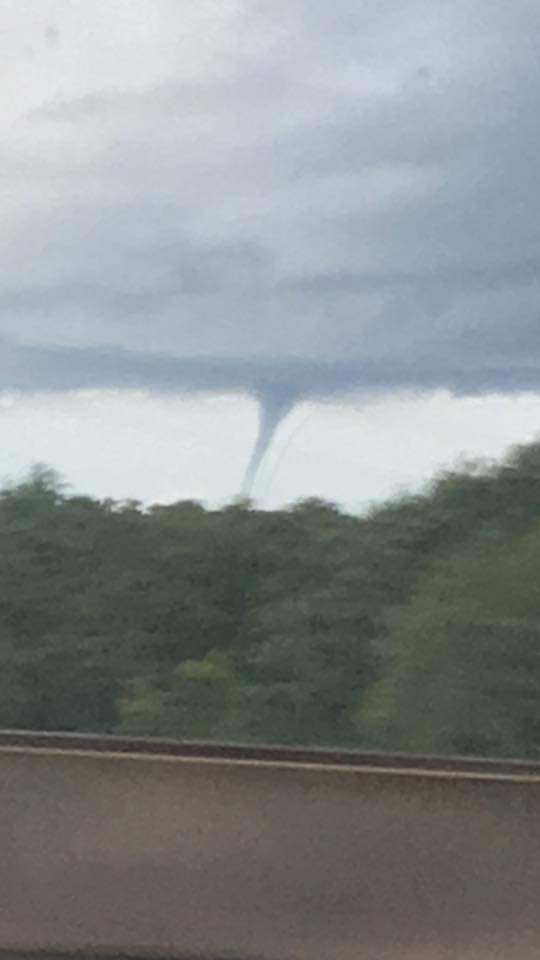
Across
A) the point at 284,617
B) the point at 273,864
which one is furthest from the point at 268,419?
the point at 273,864

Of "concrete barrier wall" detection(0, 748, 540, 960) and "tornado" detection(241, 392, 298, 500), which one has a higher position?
"tornado" detection(241, 392, 298, 500)

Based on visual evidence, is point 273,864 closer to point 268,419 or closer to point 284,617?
point 284,617

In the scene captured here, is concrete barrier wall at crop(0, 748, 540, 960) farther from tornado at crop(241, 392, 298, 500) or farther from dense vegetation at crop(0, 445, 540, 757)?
tornado at crop(241, 392, 298, 500)

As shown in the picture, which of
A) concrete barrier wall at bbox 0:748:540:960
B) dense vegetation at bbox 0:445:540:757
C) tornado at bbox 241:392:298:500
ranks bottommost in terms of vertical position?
concrete barrier wall at bbox 0:748:540:960

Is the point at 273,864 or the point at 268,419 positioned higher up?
the point at 268,419

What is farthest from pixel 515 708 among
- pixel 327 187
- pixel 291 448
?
pixel 327 187

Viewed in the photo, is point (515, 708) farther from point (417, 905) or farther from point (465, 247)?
point (465, 247)

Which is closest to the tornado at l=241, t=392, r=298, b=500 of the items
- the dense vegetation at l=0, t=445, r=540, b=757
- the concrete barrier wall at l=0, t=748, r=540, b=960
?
the dense vegetation at l=0, t=445, r=540, b=757
